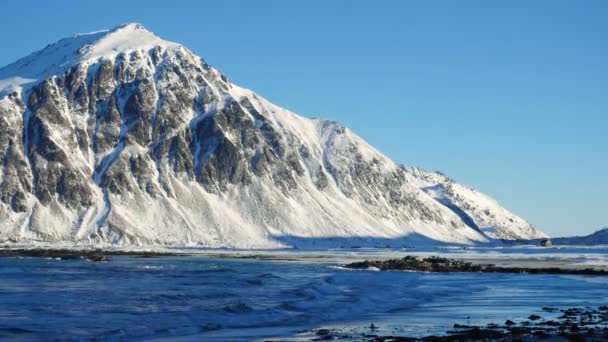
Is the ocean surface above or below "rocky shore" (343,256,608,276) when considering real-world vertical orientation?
below

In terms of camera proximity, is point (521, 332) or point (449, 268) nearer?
point (521, 332)

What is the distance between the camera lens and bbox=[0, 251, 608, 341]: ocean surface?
5103 cm

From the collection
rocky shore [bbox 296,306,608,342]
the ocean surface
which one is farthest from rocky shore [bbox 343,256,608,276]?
rocky shore [bbox 296,306,608,342]

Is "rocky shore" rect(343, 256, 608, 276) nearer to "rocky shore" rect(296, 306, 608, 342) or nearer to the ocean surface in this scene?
the ocean surface

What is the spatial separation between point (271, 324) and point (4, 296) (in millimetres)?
26767

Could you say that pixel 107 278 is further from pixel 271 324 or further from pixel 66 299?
pixel 271 324

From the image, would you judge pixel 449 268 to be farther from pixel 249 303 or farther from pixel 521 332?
pixel 521 332

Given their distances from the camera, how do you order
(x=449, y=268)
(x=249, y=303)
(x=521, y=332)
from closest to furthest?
(x=521, y=332) → (x=249, y=303) → (x=449, y=268)

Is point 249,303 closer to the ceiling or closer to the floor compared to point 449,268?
closer to the floor

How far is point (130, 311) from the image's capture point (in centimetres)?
6009

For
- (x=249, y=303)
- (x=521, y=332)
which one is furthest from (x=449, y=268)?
(x=521, y=332)

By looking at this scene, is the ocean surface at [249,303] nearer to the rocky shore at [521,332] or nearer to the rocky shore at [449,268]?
the rocky shore at [521,332]

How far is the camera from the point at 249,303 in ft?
225

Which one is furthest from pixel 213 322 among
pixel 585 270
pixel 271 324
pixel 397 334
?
pixel 585 270
